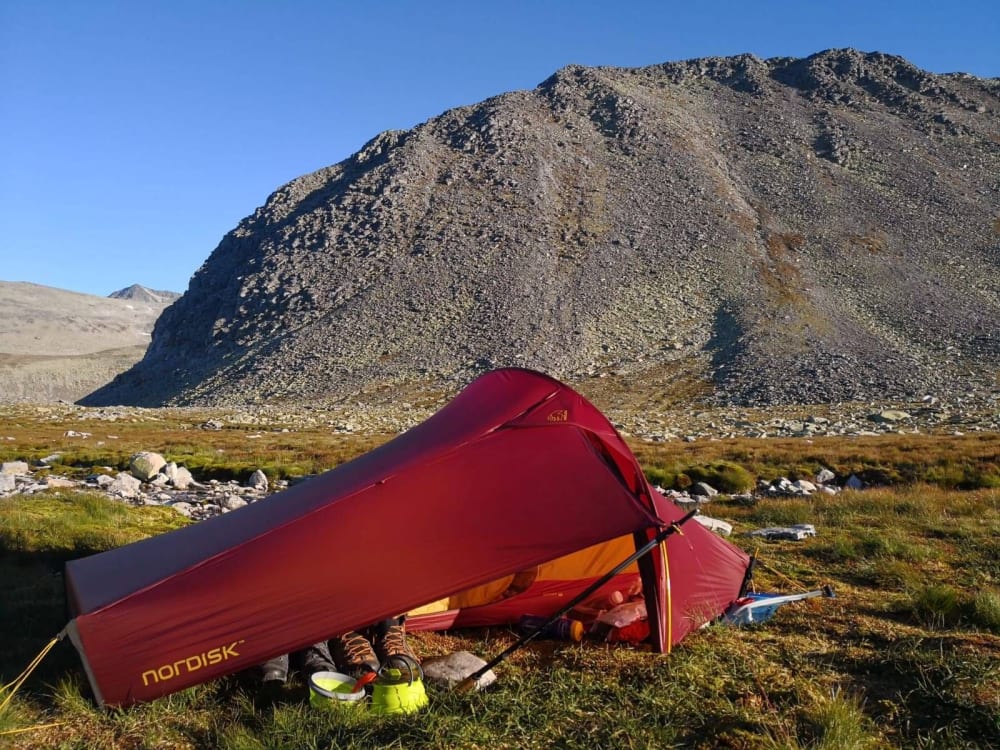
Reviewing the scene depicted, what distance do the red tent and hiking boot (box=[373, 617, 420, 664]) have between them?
1.99ft

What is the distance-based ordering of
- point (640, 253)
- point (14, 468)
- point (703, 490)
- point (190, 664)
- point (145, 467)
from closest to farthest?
point (190, 664) → point (703, 490) → point (145, 467) → point (14, 468) → point (640, 253)

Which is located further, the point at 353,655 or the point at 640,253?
the point at 640,253

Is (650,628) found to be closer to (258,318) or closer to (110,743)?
(110,743)

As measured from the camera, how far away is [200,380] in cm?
7188

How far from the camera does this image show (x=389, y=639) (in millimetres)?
5805

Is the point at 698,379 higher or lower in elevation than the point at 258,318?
lower

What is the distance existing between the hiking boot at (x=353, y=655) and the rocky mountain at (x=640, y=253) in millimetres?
48516

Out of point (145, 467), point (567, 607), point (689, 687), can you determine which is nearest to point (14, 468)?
point (145, 467)

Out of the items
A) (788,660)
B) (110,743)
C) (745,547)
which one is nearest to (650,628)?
(788,660)

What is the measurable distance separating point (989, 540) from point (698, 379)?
4670cm

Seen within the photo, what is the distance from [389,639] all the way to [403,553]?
77 cm

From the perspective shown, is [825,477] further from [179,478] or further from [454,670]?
[454,670]

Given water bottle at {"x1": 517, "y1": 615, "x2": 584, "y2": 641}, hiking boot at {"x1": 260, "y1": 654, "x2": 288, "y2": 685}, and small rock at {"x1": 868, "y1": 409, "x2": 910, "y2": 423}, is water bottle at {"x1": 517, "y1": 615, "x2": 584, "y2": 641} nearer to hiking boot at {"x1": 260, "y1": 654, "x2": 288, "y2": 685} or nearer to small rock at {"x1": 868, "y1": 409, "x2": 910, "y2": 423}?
hiking boot at {"x1": 260, "y1": 654, "x2": 288, "y2": 685}

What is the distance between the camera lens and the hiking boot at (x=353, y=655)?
5.43 m
